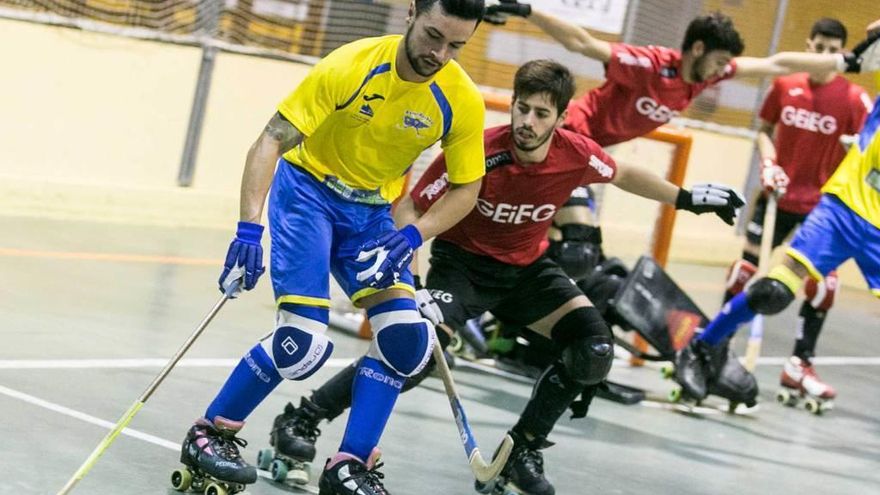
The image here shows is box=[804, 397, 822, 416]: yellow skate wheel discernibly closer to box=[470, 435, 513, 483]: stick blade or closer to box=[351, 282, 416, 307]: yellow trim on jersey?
box=[470, 435, 513, 483]: stick blade

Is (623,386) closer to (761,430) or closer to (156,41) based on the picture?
(761,430)

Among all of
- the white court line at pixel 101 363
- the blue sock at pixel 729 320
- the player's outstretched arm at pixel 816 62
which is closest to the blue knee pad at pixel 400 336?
the white court line at pixel 101 363

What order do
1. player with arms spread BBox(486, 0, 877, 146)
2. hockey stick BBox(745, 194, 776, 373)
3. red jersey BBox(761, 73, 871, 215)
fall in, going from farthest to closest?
red jersey BBox(761, 73, 871, 215), hockey stick BBox(745, 194, 776, 373), player with arms spread BBox(486, 0, 877, 146)

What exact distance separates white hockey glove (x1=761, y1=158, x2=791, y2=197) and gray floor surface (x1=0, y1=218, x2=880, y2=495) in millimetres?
1132

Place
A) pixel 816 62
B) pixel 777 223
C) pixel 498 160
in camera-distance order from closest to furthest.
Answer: pixel 498 160
pixel 816 62
pixel 777 223

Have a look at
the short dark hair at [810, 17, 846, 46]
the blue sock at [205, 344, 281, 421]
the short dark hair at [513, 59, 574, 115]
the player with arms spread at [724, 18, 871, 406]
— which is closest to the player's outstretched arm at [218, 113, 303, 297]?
the blue sock at [205, 344, 281, 421]

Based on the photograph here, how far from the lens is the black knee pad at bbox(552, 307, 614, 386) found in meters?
5.44

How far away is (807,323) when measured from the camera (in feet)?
27.8

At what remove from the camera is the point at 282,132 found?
14.8 ft

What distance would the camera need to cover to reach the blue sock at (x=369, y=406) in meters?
4.71

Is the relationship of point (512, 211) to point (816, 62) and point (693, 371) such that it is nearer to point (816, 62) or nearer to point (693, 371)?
point (693, 371)

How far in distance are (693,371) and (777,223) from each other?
174cm

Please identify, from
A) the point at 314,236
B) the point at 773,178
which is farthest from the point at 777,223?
the point at 314,236

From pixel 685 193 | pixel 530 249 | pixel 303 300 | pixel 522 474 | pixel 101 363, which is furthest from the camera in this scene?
pixel 101 363
